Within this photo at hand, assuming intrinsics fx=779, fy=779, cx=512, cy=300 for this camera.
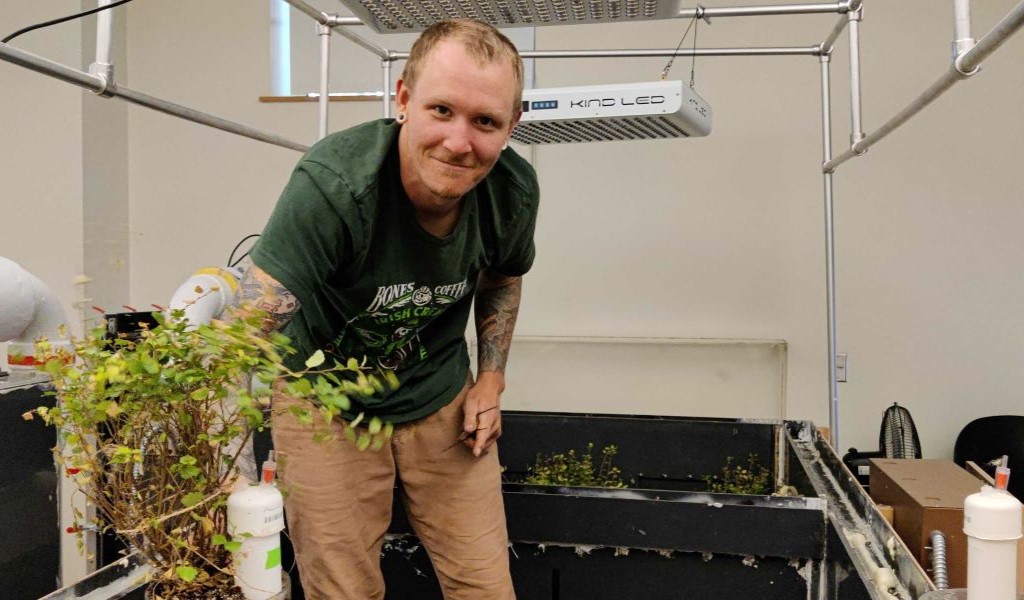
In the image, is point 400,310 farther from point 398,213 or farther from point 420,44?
point 420,44

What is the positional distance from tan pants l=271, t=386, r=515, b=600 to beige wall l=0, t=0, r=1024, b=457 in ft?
6.20

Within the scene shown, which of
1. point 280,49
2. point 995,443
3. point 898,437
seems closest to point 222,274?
point 898,437

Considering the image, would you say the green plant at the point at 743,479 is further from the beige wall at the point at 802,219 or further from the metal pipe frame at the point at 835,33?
the beige wall at the point at 802,219

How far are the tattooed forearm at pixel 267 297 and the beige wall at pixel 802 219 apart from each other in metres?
2.27

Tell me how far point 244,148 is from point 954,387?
119 inches

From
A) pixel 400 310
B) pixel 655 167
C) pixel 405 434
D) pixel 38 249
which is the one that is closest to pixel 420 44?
pixel 400 310

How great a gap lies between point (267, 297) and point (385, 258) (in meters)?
0.20

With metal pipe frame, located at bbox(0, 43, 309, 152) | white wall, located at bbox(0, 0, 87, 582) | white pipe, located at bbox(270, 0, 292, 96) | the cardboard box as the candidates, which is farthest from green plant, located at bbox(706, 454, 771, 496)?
white wall, located at bbox(0, 0, 87, 582)

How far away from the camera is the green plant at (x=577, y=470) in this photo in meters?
1.91

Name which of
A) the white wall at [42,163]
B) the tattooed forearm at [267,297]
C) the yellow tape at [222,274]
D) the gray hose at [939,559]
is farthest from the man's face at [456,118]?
the white wall at [42,163]

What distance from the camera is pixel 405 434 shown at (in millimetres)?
1227

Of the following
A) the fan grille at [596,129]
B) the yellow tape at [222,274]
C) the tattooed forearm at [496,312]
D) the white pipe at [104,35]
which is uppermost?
the white pipe at [104,35]

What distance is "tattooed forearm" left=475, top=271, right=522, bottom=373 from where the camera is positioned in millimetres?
1381

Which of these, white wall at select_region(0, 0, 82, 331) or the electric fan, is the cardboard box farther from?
white wall at select_region(0, 0, 82, 331)
